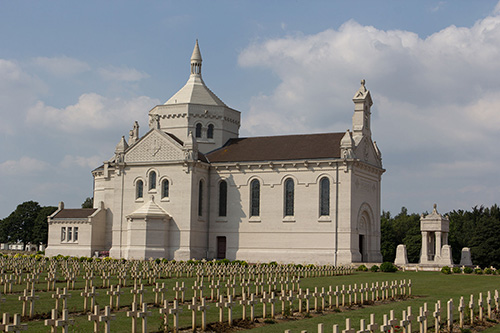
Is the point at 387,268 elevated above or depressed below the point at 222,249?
below

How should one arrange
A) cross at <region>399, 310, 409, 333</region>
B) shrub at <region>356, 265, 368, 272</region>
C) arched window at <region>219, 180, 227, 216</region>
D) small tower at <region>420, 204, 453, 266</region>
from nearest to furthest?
cross at <region>399, 310, 409, 333</region>
shrub at <region>356, 265, 368, 272</region>
small tower at <region>420, 204, 453, 266</region>
arched window at <region>219, 180, 227, 216</region>

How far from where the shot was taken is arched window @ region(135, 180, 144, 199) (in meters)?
68.9

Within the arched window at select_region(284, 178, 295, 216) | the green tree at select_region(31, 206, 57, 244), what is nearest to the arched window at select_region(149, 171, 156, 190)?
the arched window at select_region(284, 178, 295, 216)

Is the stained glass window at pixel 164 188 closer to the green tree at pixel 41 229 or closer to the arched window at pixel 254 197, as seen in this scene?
the arched window at pixel 254 197

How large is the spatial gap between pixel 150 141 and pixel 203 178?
677 cm

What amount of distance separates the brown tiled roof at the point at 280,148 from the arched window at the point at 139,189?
7439mm

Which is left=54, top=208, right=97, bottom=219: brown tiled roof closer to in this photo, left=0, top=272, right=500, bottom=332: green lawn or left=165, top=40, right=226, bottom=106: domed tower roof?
left=165, top=40, right=226, bottom=106: domed tower roof

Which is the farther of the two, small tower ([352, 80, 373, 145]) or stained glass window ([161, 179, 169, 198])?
stained glass window ([161, 179, 169, 198])

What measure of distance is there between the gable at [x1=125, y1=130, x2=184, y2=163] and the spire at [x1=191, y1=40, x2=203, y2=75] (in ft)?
40.8

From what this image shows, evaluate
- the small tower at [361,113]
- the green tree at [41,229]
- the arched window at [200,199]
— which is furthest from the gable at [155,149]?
the green tree at [41,229]

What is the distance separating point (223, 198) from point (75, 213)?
1724 cm

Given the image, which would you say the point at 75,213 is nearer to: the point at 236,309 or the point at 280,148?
the point at 280,148

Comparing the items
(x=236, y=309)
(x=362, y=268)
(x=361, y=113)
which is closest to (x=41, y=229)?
(x=361, y=113)

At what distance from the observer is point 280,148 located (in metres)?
67.4
